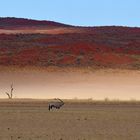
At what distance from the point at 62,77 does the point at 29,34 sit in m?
9.93

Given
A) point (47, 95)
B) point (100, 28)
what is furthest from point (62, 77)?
point (100, 28)

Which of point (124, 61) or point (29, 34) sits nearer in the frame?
point (124, 61)

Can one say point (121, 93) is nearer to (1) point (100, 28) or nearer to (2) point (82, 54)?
(2) point (82, 54)

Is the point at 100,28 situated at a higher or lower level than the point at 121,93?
higher

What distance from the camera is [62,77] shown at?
71.3 metres
